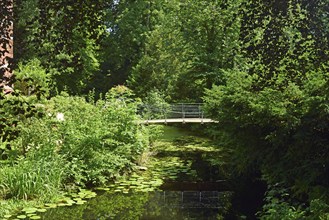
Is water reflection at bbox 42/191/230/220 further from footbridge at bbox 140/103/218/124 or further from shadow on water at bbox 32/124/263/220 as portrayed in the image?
footbridge at bbox 140/103/218/124

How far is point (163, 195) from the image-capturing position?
31.0 ft

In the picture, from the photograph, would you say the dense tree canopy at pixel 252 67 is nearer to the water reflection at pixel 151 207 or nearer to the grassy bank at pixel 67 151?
the water reflection at pixel 151 207

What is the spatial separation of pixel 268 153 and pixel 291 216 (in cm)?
245

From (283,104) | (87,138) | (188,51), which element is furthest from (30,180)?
(188,51)

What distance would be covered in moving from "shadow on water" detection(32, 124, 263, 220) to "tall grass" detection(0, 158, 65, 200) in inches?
29.0

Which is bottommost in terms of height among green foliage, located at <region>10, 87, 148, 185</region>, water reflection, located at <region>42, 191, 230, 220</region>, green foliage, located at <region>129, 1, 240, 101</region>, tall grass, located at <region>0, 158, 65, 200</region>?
water reflection, located at <region>42, 191, 230, 220</region>

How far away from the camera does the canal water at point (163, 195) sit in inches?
318

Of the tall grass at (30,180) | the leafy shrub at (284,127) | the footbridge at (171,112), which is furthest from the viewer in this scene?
the footbridge at (171,112)

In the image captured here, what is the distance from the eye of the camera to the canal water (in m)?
8.08

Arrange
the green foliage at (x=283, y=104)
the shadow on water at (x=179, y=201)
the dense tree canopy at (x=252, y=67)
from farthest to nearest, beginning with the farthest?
the shadow on water at (x=179, y=201) → the green foliage at (x=283, y=104) → the dense tree canopy at (x=252, y=67)

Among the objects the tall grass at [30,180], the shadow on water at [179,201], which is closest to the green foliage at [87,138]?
the tall grass at [30,180]

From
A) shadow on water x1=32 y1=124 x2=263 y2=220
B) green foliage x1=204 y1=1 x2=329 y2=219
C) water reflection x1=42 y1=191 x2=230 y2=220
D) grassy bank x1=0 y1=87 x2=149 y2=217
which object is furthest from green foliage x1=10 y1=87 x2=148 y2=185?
green foliage x1=204 y1=1 x2=329 y2=219

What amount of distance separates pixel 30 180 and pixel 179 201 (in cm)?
327

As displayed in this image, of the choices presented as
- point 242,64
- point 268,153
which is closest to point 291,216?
point 268,153
